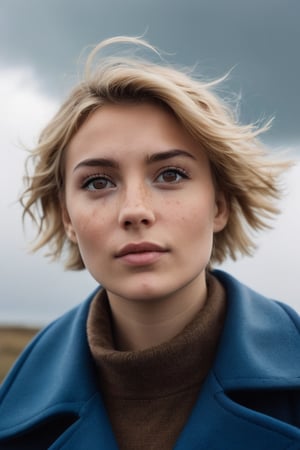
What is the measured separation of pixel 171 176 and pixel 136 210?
0.27 m

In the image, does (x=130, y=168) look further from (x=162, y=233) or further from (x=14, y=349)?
(x=14, y=349)

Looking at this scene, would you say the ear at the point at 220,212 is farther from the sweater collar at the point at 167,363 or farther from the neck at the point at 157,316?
the sweater collar at the point at 167,363

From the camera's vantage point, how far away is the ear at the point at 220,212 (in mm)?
2879

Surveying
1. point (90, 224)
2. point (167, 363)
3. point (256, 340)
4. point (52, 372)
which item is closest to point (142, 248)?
point (90, 224)

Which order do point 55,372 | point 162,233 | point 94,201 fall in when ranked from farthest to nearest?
point 55,372, point 94,201, point 162,233

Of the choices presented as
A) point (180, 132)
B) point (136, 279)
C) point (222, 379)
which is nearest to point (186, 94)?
Result: point (180, 132)

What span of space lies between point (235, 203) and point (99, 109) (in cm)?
86

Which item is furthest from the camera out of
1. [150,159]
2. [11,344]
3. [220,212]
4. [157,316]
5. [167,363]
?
[11,344]

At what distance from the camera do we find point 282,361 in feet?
8.90

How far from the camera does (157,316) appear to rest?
107 inches

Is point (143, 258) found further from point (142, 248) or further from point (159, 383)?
point (159, 383)

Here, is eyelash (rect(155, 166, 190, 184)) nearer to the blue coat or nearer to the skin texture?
the skin texture

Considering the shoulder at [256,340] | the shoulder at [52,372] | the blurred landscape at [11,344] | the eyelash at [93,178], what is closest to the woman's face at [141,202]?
the eyelash at [93,178]

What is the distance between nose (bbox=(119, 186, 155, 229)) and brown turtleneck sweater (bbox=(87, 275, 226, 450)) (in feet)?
1.83
